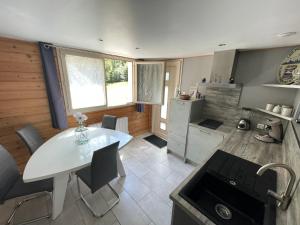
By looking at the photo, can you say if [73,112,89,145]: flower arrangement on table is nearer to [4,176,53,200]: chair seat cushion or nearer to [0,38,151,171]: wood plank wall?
[4,176,53,200]: chair seat cushion

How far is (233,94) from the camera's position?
231 centimetres

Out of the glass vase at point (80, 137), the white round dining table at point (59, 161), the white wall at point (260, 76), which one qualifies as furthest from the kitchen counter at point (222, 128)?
the glass vase at point (80, 137)

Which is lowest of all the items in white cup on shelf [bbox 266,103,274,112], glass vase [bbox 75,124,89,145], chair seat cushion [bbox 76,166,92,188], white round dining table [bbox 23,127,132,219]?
chair seat cushion [bbox 76,166,92,188]

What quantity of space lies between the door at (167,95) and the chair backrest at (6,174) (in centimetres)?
288

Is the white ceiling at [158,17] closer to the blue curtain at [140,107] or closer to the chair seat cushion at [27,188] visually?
the chair seat cushion at [27,188]

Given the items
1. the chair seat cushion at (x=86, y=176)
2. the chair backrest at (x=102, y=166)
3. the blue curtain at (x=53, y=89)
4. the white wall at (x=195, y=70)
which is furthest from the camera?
the white wall at (x=195, y=70)

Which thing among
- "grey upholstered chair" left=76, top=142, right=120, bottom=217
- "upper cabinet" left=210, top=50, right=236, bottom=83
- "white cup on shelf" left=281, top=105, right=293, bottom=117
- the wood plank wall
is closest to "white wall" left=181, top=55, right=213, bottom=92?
"upper cabinet" left=210, top=50, right=236, bottom=83

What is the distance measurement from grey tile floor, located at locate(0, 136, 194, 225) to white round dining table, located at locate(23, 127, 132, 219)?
0.24 meters

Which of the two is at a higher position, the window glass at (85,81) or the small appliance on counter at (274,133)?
the window glass at (85,81)

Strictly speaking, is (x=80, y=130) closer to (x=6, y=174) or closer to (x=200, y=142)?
(x=6, y=174)

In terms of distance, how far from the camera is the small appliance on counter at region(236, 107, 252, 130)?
6.91 feet

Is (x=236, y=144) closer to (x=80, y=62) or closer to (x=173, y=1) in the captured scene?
(x=173, y=1)

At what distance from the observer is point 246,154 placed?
4.79 ft

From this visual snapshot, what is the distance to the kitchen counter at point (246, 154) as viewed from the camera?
0.79 meters
